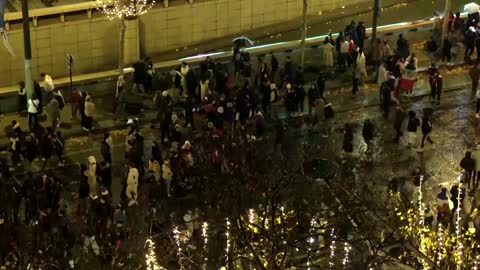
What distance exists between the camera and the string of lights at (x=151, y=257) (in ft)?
53.1

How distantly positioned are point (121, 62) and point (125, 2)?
5.93 feet

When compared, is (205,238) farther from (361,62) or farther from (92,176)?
(361,62)

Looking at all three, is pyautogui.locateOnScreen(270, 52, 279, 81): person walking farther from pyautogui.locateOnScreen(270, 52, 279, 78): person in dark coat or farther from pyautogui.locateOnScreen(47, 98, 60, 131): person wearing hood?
pyautogui.locateOnScreen(47, 98, 60, 131): person wearing hood

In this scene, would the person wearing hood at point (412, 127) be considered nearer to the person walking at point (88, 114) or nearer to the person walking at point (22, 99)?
the person walking at point (88, 114)

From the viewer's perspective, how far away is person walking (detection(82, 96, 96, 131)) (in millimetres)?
24102

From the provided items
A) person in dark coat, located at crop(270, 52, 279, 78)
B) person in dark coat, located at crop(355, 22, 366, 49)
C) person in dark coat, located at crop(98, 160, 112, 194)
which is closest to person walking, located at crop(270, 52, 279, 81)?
person in dark coat, located at crop(270, 52, 279, 78)

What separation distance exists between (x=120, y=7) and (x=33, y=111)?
152 inches

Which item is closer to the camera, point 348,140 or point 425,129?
point 348,140

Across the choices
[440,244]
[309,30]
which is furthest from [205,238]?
[309,30]

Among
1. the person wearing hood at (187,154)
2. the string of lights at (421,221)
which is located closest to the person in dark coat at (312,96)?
the string of lights at (421,221)

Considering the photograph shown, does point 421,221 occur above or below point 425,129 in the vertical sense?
below

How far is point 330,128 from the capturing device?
82.2ft

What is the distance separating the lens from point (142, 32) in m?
28.7

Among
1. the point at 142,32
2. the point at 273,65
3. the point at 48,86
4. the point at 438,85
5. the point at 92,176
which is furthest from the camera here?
the point at 142,32
